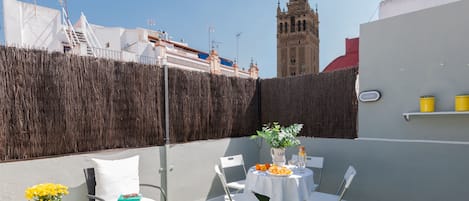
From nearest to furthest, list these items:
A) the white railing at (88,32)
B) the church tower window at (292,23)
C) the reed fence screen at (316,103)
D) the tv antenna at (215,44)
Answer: the reed fence screen at (316,103) → the white railing at (88,32) → the tv antenna at (215,44) → the church tower window at (292,23)

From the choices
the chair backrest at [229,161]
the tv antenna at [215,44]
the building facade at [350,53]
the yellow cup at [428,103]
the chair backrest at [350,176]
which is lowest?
the chair backrest at [229,161]

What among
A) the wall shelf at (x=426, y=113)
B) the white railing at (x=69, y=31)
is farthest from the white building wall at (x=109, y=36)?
the wall shelf at (x=426, y=113)

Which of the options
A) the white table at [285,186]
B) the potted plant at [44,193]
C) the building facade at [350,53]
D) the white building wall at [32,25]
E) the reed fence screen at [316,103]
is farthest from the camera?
the white building wall at [32,25]

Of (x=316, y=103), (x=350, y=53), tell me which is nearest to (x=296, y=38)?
(x=350, y=53)

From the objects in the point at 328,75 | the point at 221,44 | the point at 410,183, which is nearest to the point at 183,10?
the point at 221,44

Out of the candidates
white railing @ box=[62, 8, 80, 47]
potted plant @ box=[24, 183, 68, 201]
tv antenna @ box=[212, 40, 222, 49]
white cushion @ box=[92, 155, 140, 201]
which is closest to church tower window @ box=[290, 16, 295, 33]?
tv antenna @ box=[212, 40, 222, 49]

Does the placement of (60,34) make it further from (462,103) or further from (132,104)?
(462,103)

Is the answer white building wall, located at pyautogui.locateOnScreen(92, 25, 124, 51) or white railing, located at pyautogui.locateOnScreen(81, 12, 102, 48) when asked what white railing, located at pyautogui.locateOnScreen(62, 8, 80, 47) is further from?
white building wall, located at pyautogui.locateOnScreen(92, 25, 124, 51)

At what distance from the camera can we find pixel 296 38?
123ft

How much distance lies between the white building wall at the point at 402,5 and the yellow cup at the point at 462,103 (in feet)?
7.95

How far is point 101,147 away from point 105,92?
683 mm

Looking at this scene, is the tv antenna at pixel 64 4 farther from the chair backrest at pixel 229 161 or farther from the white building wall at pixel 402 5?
the white building wall at pixel 402 5

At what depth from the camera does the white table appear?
286 cm

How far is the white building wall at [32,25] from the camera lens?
8.05 metres
